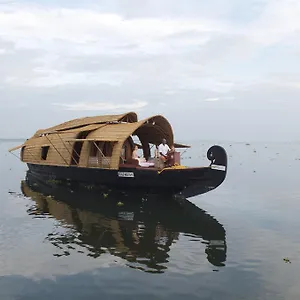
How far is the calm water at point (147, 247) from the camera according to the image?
9.18m

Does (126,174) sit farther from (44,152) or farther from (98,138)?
A: (44,152)

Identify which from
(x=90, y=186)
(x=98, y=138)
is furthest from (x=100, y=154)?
(x=90, y=186)

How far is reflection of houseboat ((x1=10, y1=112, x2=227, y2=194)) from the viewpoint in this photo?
1788 centimetres

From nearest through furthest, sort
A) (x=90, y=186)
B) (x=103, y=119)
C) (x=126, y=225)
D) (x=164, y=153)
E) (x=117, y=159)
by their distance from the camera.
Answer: (x=126, y=225), (x=117, y=159), (x=164, y=153), (x=90, y=186), (x=103, y=119)

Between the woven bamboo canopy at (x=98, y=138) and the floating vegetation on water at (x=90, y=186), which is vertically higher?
the woven bamboo canopy at (x=98, y=138)

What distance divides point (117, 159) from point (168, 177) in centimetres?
269

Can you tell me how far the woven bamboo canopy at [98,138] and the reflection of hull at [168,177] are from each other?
2.03 ft

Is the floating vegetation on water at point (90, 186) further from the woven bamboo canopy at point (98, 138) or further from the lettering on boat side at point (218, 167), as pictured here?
the lettering on boat side at point (218, 167)

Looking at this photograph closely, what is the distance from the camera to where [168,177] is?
18234 mm

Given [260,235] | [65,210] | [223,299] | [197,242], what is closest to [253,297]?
[223,299]

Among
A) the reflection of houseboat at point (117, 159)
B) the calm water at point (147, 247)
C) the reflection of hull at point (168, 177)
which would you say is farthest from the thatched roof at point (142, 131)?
the calm water at point (147, 247)

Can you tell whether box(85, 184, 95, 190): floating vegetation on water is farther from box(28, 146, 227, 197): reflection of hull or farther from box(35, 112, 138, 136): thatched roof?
box(35, 112, 138, 136): thatched roof

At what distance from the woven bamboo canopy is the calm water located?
226cm

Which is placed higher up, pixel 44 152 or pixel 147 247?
pixel 44 152
